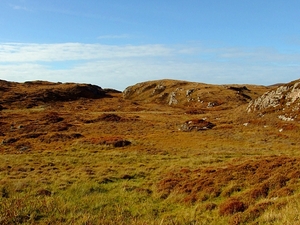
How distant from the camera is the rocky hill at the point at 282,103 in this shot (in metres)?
51.3

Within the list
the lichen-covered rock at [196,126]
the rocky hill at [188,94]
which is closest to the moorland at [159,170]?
the lichen-covered rock at [196,126]

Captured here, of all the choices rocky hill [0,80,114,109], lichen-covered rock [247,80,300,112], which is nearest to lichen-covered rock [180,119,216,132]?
lichen-covered rock [247,80,300,112]

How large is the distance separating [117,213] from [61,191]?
6.21 meters

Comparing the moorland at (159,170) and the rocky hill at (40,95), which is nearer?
the moorland at (159,170)

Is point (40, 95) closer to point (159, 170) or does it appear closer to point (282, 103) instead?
point (282, 103)

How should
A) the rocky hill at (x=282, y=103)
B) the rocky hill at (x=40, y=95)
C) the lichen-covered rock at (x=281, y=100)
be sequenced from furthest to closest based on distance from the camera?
1. the rocky hill at (x=40, y=95)
2. the lichen-covered rock at (x=281, y=100)
3. the rocky hill at (x=282, y=103)

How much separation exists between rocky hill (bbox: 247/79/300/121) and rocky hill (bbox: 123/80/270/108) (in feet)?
98.5

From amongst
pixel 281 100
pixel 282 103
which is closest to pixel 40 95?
pixel 281 100

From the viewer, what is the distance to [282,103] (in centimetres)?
5662

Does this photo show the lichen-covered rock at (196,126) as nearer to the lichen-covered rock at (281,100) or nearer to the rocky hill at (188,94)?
the lichen-covered rock at (281,100)

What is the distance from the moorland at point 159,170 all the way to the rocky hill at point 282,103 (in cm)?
26

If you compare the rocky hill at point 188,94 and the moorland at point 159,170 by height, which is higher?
the rocky hill at point 188,94

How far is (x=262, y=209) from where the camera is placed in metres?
11.2

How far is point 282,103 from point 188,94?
5887cm
